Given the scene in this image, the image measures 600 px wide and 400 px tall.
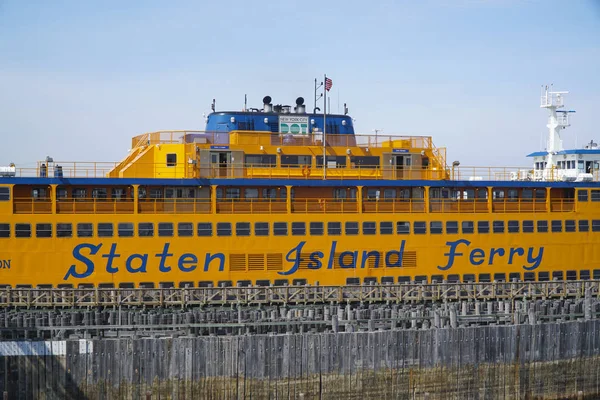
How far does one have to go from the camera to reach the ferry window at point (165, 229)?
139 feet

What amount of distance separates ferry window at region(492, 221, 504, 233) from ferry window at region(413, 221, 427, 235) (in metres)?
4.37

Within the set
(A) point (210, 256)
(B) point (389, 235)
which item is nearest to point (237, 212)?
(A) point (210, 256)

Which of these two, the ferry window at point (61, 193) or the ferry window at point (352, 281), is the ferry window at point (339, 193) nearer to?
the ferry window at point (352, 281)

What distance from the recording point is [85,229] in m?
41.5

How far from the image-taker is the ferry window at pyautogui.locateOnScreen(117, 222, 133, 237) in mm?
41812

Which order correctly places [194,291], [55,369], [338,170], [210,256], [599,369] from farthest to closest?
[338,170] < [210,256] < [194,291] < [599,369] < [55,369]

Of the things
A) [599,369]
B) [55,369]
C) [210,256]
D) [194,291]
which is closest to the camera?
[55,369]

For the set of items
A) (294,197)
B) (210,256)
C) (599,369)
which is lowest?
(599,369)

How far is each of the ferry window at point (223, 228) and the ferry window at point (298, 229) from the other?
3.52 metres

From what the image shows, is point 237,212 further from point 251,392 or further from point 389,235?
point 251,392

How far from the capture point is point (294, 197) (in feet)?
147

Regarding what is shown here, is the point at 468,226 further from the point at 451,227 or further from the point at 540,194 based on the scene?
the point at 540,194

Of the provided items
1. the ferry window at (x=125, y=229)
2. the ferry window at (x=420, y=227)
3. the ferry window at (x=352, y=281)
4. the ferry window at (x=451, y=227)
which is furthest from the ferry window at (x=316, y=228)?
the ferry window at (x=125, y=229)

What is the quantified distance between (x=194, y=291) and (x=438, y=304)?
12.0 metres
